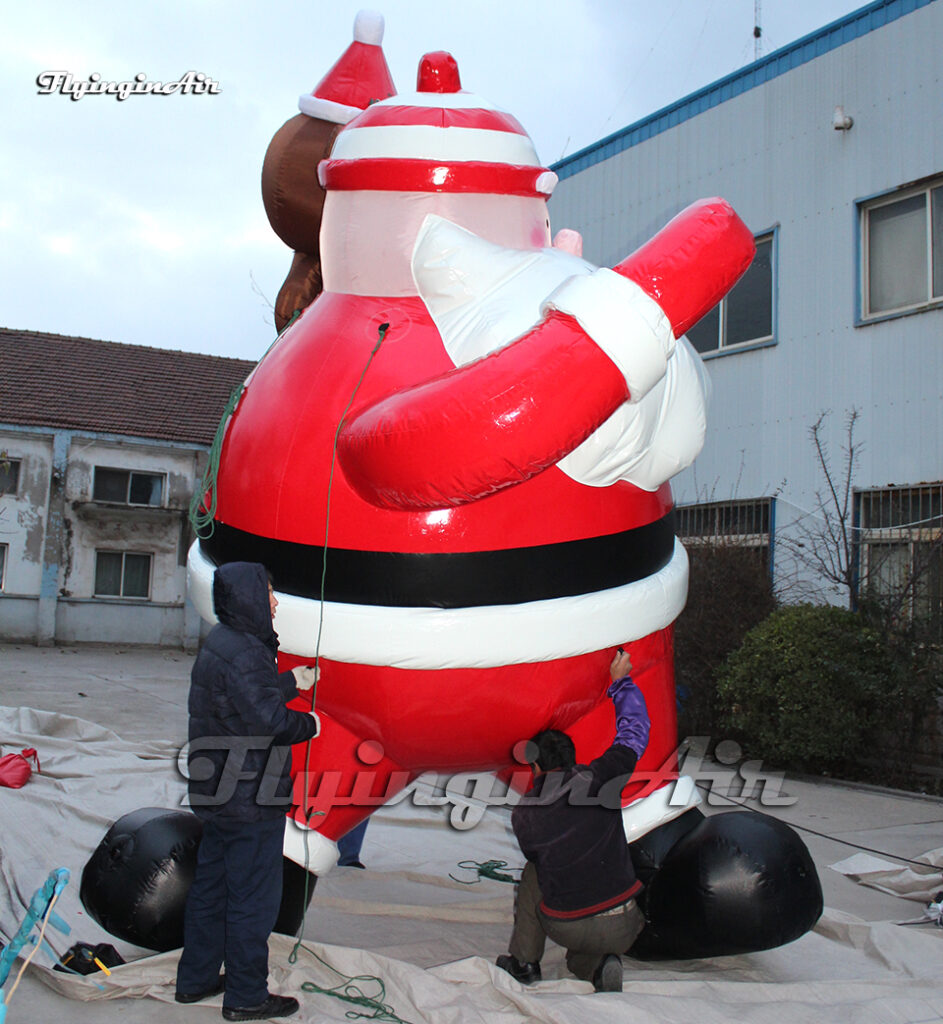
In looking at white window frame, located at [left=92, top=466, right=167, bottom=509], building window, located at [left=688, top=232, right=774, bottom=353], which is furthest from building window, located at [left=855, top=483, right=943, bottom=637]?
white window frame, located at [left=92, top=466, right=167, bottom=509]

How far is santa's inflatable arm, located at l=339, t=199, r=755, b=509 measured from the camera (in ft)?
7.38

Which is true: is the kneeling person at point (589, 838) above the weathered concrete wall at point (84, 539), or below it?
below

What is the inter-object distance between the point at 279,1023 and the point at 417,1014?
0.36 meters

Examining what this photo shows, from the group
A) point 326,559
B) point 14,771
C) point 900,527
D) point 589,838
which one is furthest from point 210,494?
point 900,527

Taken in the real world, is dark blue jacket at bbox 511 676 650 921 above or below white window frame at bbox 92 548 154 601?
below

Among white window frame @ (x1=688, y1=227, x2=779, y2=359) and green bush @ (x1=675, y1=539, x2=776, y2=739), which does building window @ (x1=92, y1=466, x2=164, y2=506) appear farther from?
green bush @ (x1=675, y1=539, x2=776, y2=739)

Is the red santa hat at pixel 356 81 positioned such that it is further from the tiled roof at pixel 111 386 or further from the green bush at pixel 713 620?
the tiled roof at pixel 111 386

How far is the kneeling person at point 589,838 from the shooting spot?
2.81m

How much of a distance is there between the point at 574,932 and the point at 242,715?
3.68 ft

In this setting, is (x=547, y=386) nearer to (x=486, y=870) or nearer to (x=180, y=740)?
(x=486, y=870)

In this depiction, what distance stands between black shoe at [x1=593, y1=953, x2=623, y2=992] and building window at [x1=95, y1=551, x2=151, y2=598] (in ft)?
52.6

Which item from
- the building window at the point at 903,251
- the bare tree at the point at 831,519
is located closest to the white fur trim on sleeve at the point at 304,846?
the bare tree at the point at 831,519

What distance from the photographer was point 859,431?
809 cm

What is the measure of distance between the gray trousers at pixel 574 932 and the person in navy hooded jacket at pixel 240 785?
2.40ft
